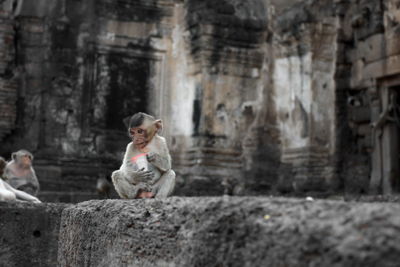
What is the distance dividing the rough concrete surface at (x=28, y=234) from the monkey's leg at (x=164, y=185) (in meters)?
0.75

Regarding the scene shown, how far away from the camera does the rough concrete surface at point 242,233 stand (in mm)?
1645

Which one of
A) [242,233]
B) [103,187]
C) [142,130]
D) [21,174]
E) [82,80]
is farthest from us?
[82,80]

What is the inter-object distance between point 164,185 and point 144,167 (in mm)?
206

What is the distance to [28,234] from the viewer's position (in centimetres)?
484

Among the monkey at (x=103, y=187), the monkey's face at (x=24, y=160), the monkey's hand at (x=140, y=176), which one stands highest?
the monkey's hand at (x=140, y=176)

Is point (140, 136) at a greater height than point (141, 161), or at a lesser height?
greater

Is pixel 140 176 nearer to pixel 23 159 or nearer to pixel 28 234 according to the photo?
pixel 28 234

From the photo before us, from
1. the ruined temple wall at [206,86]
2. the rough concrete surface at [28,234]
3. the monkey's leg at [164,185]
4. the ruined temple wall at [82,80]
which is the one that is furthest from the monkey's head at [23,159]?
the monkey's leg at [164,185]

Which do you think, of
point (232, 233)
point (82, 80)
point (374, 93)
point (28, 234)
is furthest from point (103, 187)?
point (232, 233)

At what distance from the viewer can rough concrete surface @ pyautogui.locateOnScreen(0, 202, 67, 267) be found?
4.76m

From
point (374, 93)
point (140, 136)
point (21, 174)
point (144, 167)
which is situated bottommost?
point (21, 174)

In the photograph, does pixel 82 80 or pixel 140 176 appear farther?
pixel 82 80

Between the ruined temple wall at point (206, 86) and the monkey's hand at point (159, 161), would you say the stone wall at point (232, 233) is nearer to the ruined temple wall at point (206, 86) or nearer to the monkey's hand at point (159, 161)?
the monkey's hand at point (159, 161)

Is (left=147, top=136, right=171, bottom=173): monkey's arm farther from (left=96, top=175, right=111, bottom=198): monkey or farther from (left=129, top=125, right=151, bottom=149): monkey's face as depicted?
(left=96, top=175, right=111, bottom=198): monkey
